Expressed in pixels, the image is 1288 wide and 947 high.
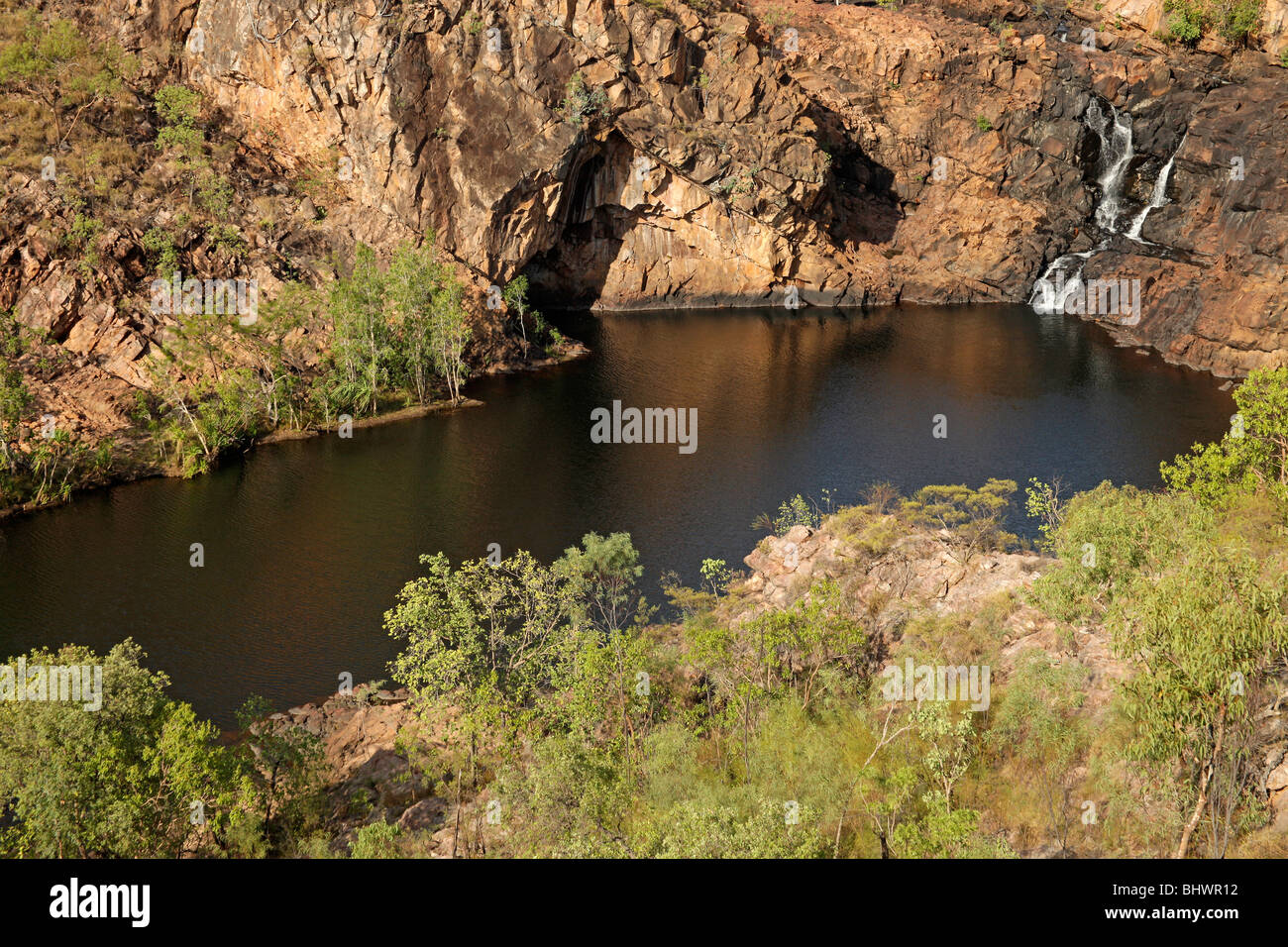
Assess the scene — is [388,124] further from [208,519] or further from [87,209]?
[208,519]

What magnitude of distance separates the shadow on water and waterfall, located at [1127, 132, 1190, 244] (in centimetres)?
1981

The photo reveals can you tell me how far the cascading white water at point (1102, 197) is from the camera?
316ft

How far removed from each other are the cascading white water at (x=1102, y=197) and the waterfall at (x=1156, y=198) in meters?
2.48

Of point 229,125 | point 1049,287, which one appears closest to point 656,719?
point 229,125

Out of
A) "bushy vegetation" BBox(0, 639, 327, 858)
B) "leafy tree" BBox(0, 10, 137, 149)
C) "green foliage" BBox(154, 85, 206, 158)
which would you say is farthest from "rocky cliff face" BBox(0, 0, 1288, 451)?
"bushy vegetation" BBox(0, 639, 327, 858)

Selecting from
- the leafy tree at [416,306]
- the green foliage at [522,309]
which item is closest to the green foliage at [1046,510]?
the leafy tree at [416,306]

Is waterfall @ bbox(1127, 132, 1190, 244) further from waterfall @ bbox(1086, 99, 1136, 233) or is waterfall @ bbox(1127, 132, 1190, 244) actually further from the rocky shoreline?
the rocky shoreline

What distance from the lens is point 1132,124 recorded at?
10000 cm

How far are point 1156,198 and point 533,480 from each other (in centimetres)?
7738

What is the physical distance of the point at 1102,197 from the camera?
100625mm

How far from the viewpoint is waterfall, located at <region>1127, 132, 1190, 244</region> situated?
94375mm

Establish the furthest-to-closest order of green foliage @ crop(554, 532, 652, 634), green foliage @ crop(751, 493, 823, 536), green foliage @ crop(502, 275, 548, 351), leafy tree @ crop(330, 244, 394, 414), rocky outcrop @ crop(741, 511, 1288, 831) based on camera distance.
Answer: green foliage @ crop(502, 275, 548, 351) → leafy tree @ crop(330, 244, 394, 414) → green foliage @ crop(751, 493, 823, 536) → green foliage @ crop(554, 532, 652, 634) → rocky outcrop @ crop(741, 511, 1288, 831)

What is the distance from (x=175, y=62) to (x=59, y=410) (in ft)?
134

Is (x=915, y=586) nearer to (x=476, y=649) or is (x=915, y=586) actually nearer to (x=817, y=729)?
(x=817, y=729)
